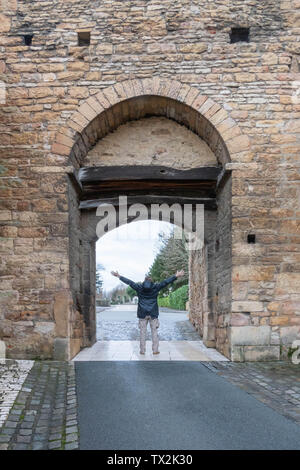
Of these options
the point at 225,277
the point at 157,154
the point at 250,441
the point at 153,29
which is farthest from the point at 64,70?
the point at 250,441

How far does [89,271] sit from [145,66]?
371cm

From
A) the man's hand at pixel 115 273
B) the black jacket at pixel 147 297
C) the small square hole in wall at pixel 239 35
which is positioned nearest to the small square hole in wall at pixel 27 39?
the small square hole in wall at pixel 239 35

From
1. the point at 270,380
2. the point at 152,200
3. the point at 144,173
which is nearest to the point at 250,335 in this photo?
the point at 270,380

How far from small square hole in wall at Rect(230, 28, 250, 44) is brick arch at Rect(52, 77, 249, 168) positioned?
44.9 inches

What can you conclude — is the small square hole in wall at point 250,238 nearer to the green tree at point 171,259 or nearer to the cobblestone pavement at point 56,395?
the cobblestone pavement at point 56,395

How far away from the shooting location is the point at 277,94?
5277 millimetres

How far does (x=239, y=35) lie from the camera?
5.52 meters

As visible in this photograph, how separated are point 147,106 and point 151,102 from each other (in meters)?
0.13

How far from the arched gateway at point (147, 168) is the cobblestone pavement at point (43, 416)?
120 centimetres

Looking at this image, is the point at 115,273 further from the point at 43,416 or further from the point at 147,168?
the point at 43,416

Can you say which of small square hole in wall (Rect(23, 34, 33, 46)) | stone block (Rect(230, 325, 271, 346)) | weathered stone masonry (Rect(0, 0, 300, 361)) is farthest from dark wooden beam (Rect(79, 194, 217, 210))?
small square hole in wall (Rect(23, 34, 33, 46))

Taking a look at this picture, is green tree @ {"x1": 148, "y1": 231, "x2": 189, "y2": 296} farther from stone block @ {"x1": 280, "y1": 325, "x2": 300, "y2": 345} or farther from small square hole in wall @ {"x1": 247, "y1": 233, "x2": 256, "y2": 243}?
stone block @ {"x1": 280, "y1": 325, "x2": 300, "y2": 345}

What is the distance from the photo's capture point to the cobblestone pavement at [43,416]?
7.88 feet
